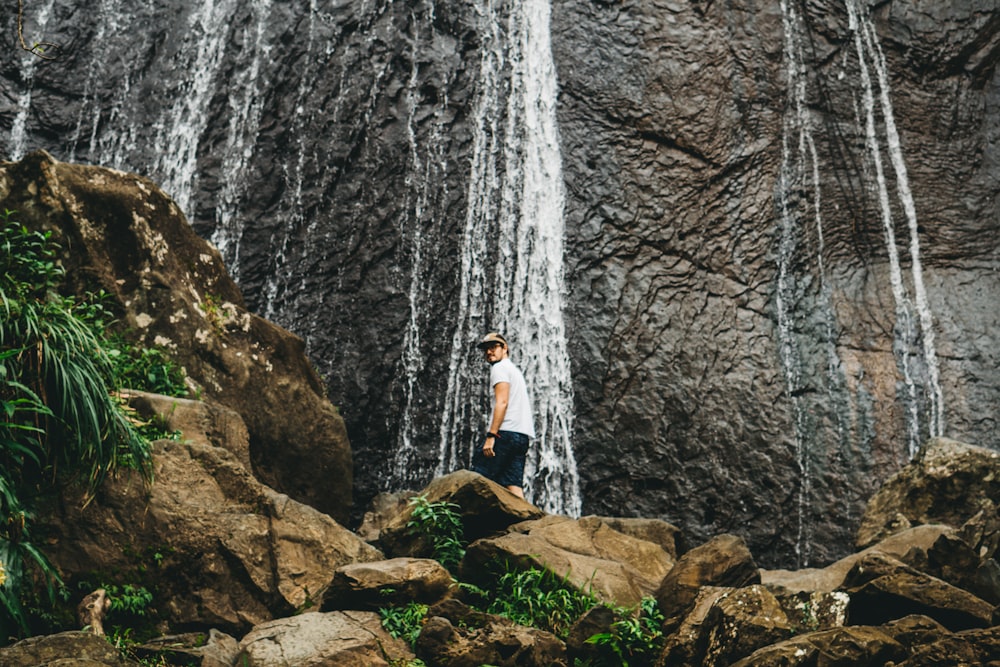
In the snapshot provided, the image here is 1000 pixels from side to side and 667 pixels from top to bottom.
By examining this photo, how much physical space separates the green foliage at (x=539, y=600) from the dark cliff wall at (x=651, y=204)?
578 centimetres

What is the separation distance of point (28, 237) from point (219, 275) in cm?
251

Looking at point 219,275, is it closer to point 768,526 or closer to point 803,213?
point 768,526

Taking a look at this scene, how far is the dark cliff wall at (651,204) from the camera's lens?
13289 mm

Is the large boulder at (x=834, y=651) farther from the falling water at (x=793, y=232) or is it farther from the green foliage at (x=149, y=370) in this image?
the falling water at (x=793, y=232)

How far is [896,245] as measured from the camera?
1428 cm

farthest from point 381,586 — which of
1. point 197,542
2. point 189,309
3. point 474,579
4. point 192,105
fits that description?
point 192,105

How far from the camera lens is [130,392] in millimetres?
8117

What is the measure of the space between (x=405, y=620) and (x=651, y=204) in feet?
30.3

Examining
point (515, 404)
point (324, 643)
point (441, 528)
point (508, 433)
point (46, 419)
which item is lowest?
point (324, 643)

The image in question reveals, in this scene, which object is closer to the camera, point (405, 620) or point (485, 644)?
point (485, 644)

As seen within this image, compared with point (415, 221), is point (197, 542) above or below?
below

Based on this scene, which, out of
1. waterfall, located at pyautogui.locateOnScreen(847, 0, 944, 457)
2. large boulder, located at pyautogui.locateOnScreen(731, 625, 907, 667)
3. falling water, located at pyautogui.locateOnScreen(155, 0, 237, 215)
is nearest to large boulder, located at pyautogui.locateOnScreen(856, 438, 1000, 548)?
large boulder, located at pyautogui.locateOnScreen(731, 625, 907, 667)

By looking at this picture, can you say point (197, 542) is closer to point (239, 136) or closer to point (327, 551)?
point (327, 551)

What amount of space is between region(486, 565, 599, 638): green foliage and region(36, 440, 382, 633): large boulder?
1.37m
